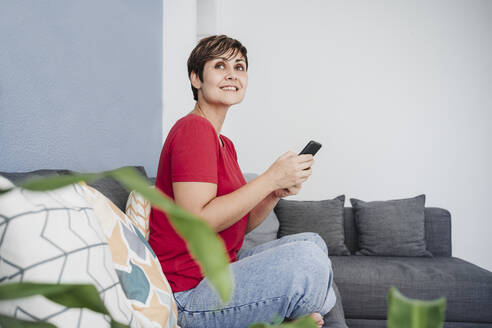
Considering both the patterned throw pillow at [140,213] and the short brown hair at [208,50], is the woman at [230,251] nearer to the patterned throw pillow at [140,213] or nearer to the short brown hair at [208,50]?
the patterned throw pillow at [140,213]

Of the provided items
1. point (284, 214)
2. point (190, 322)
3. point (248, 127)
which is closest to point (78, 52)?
point (190, 322)

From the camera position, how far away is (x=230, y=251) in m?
1.19

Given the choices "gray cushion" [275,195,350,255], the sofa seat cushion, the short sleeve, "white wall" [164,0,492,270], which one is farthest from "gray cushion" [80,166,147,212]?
"white wall" [164,0,492,270]

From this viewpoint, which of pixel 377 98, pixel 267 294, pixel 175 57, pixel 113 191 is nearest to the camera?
pixel 267 294

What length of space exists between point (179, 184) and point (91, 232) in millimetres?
422

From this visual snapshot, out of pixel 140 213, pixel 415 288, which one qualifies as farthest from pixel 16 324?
pixel 415 288

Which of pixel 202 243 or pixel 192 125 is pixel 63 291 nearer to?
pixel 202 243

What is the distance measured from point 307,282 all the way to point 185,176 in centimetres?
39

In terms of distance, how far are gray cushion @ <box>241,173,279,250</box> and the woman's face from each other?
1273 millimetres

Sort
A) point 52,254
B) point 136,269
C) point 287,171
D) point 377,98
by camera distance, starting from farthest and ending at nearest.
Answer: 1. point 377,98
2. point 287,171
3. point 136,269
4. point 52,254

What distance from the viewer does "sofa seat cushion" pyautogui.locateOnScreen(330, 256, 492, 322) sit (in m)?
2.03

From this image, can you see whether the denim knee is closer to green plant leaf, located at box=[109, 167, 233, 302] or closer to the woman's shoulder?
the woman's shoulder

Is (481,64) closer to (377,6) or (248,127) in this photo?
(377,6)

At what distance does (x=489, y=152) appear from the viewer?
11.2 ft
